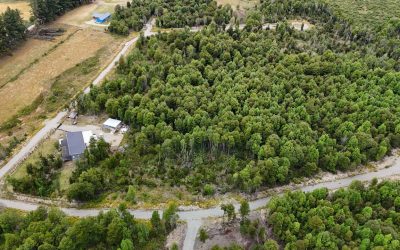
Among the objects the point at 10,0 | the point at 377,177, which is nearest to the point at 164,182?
the point at 377,177

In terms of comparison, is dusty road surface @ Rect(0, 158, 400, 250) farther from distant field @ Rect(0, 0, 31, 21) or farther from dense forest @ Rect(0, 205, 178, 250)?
distant field @ Rect(0, 0, 31, 21)

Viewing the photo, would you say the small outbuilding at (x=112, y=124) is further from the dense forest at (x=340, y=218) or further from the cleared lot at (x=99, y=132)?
the dense forest at (x=340, y=218)

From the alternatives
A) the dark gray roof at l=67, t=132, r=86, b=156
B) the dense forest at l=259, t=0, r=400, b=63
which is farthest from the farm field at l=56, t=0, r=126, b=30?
the dark gray roof at l=67, t=132, r=86, b=156

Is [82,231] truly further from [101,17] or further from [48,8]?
[48,8]

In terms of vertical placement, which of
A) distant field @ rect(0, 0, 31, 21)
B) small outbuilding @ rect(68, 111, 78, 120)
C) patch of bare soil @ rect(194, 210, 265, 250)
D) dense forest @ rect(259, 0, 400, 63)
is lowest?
patch of bare soil @ rect(194, 210, 265, 250)

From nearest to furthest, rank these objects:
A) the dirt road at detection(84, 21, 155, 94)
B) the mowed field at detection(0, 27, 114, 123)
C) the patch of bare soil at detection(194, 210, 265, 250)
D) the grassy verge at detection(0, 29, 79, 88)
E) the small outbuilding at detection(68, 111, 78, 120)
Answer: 1. the patch of bare soil at detection(194, 210, 265, 250)
2. the small outbuilding at detection(68, 111, 78, 120)
3. the mowed field at detection(0, 27, 114, 123)
4. the grassy verge at detection(0, 29, 79, 88)
5. the dirt road at detection(84, 21, 155, 94)

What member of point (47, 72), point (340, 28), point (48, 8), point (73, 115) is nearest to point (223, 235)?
point (73, 115)

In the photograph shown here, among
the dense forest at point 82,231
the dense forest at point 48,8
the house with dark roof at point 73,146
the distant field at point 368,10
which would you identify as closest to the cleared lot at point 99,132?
the house with dark roof at point 73,146
